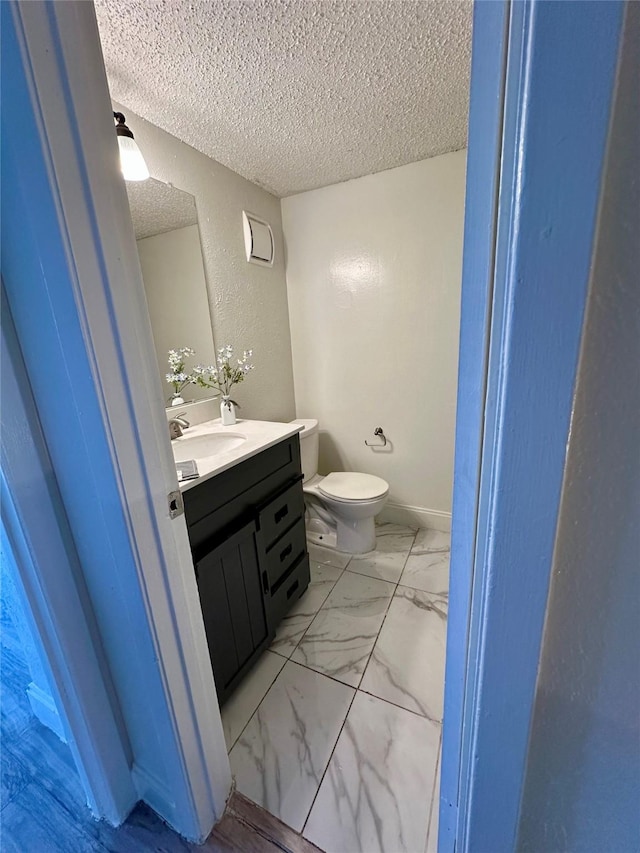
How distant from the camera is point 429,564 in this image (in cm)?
192

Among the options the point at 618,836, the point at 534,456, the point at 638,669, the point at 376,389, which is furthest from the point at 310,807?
the point at 376,389

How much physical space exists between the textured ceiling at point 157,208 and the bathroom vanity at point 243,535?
0.91 meters

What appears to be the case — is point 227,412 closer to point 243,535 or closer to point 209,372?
point 209,372

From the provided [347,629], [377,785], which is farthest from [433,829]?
[347,629]

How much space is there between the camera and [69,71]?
19.7 inches

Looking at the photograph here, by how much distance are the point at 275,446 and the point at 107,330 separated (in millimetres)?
846

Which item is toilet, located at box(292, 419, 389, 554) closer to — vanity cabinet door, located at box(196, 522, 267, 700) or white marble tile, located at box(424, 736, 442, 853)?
vanity cabinet door, located at box(196, 522, 267, 700)

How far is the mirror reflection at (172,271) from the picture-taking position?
1.43 m

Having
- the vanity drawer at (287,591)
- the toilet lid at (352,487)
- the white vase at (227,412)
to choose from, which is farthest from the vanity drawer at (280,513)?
the white vase at (227,412)

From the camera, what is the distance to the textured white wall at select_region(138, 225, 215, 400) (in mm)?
1468

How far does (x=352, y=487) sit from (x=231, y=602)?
3.28 ft

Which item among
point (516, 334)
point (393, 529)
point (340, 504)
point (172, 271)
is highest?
point (172, 271)

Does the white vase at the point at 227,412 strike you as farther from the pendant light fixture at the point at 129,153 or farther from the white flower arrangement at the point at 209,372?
the pendant light fixture at the point at 129,153

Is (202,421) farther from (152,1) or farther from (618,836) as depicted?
(618,836)
